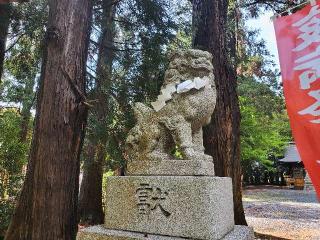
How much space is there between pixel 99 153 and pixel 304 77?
7292mm

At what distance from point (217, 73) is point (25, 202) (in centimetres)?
382

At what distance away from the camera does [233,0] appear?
817cm

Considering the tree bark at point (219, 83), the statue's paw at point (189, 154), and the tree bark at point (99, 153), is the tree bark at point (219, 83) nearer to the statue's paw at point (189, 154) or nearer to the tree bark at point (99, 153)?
the tree bark at point (99, 153)

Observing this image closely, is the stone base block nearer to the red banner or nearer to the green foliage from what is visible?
the red banner

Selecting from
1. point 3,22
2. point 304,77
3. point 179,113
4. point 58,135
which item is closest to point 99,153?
point 3,22

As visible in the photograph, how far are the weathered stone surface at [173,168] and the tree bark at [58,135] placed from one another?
1.22 m

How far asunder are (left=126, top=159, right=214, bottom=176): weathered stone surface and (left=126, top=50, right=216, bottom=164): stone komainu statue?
0.07 meters

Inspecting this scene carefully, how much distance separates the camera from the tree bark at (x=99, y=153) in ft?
23.6

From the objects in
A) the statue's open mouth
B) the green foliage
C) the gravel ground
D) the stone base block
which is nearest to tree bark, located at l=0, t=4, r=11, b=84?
the green foliage

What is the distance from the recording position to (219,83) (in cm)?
635

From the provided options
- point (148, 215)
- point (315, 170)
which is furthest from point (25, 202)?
point (315, 170)

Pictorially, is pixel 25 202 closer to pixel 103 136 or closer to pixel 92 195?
pixel 103 136

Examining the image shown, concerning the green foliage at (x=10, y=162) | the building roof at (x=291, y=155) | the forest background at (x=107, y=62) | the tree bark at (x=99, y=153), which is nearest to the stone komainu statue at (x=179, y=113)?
the forest background at (x=107, y=62)

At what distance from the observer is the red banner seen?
2.96m
